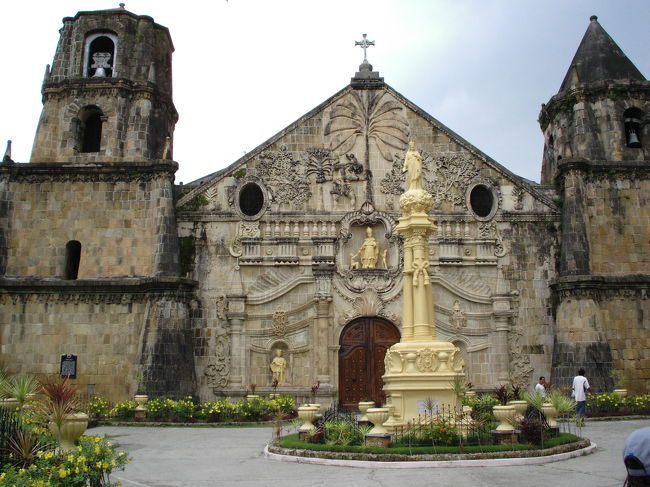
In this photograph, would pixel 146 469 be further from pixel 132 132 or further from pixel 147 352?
pixel 132 132

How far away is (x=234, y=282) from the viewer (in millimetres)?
21391

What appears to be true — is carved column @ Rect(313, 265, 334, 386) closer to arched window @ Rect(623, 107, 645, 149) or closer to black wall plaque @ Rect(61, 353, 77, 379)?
black wall plaque @ Rect(61, 353, 77, 379)

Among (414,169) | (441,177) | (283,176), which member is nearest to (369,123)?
(441,177)

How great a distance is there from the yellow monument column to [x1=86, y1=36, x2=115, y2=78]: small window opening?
13.7m

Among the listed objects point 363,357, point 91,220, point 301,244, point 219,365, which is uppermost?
point 91,220

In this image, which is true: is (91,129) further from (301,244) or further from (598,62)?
(598,62)

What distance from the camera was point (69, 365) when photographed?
19.9m

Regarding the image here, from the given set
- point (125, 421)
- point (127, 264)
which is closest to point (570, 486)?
point (125, 421)

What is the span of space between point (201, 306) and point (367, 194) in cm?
655

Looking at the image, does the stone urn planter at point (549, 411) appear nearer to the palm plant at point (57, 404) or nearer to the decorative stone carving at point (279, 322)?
the palm plant at point (57, 404)

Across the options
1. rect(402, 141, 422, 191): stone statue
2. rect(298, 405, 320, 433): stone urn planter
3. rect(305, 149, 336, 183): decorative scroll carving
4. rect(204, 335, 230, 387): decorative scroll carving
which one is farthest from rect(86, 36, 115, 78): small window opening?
rect(298, 405, 320, 433): stone urn planter

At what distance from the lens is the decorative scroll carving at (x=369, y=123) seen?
22797 mm

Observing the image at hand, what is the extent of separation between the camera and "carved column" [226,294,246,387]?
20641 mm

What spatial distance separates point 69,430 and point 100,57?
17.9m
